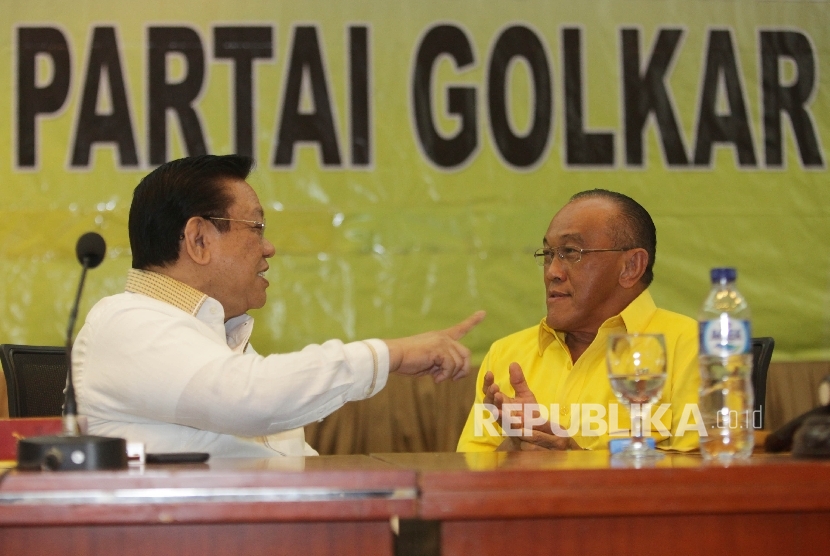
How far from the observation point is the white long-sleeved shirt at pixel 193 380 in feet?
5.44

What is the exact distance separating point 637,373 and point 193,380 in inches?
28.6

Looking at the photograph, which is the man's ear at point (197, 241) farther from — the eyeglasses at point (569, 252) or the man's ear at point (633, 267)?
the man's ear at point (633, 267)

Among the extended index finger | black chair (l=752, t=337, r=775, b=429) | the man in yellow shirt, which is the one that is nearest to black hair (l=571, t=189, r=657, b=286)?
the man in yellow shirt

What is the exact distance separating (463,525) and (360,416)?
2195 mm

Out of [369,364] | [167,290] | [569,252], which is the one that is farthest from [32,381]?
[569,252]

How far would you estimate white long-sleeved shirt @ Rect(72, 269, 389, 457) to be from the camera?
1.66 metres

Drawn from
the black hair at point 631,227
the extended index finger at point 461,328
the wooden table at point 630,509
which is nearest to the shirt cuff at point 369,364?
the extended index finger at point 461,328

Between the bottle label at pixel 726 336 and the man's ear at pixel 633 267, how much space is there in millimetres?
1185

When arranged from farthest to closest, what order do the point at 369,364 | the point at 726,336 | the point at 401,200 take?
1. the point at 401,200
2. the point at 369,364
3. the point at 726,336

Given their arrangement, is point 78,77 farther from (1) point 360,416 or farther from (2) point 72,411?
(2) point 72,411

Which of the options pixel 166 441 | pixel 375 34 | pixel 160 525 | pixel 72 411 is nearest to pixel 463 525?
pixel 160 525

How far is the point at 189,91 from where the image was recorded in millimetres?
3492

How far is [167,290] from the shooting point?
207 cm

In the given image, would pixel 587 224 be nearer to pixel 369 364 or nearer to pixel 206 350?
pixel 369 364
